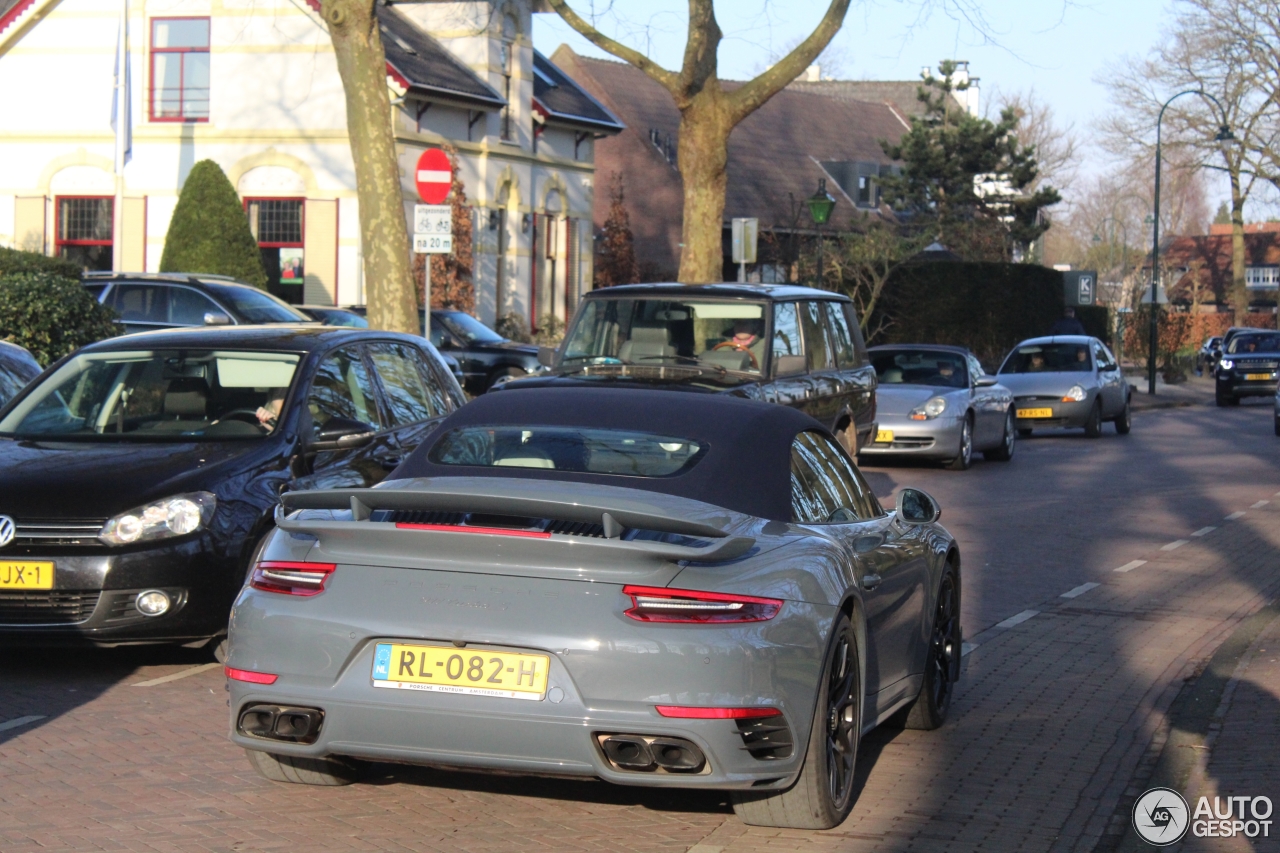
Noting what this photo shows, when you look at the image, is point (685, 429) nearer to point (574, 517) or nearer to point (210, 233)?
point (574, 517)

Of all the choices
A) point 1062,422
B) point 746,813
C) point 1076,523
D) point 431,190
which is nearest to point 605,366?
point 1076,523

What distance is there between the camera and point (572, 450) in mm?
5965

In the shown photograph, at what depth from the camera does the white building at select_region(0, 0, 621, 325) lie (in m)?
33.2

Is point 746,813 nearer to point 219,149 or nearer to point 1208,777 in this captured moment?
point 1208,777

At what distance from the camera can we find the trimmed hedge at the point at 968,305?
4025 cm

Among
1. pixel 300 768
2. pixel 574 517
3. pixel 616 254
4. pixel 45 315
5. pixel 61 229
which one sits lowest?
pixel 300 768

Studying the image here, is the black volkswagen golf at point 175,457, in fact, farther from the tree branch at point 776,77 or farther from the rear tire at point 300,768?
the tree branch at point 776,77

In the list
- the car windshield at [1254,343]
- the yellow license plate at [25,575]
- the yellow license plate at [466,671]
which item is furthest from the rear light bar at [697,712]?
the car windshield at [1254,343]

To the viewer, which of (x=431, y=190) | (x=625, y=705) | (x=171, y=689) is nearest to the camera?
(x=625, y=705)

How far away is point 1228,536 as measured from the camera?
14289 millimetres

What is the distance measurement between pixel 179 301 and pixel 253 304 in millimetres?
913

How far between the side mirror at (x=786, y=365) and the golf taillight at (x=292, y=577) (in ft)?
26.5

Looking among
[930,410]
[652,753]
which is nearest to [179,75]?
[930,410]

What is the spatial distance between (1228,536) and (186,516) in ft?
31.9
